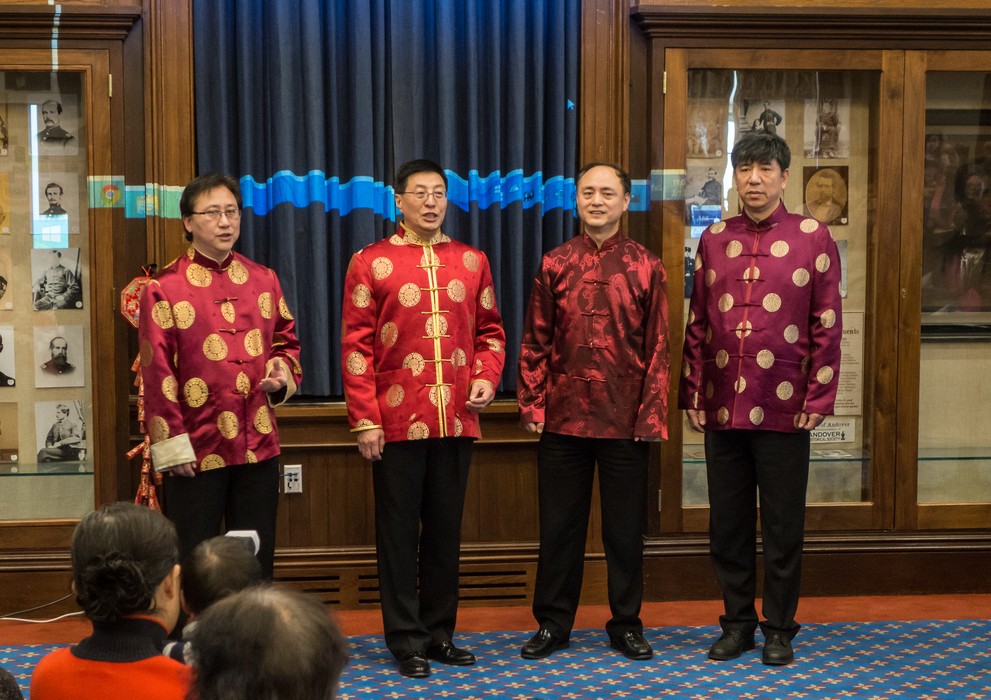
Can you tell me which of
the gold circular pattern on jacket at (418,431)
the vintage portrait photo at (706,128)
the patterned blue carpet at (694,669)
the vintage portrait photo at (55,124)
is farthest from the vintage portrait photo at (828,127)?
the vintage portrait photo at (55,124)

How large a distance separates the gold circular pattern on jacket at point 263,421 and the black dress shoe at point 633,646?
1.27 metres

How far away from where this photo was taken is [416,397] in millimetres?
3477

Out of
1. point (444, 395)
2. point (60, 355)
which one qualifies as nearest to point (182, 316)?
point (444, 395)

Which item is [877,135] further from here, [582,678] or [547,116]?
[582,678]

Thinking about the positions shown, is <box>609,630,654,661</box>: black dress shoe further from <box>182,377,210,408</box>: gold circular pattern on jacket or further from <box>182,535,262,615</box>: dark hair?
<box>182,535,262,615</box>: dark hair

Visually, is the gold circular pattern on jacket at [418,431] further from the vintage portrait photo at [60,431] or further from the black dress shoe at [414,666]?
the vintage portrait photo at [60,431]

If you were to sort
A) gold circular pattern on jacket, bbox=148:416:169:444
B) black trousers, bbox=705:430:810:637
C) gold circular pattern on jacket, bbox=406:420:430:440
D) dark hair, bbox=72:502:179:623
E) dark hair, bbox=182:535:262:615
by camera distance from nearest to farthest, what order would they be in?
dark hair, bbox=72:502:179:623, dark hair, bbox=182:535:262:615, gold circular pattern on jacket, bbox=148:416:169:444, gold circular pattern on jacket, bbox=406:420:430:440, black trousers, bbox=705:430:810:637

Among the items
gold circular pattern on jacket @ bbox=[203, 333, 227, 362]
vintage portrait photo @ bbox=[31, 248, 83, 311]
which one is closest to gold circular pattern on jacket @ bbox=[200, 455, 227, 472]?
gold circular pattern on jacket @ bbox=[203, 333, 227, 362]

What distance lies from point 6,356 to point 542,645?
2.22 metres

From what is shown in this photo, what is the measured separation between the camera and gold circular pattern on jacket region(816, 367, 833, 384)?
3504 mm

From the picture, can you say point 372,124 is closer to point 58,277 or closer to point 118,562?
point 58,277

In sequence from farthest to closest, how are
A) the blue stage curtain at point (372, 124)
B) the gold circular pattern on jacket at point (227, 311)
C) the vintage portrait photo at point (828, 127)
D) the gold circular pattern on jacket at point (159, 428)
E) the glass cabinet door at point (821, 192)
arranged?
the vintage portrait photo at point (828, 127) → the glass cabinet door at point (821, 192) → the blue stage curtain at point (372, 124) → the gold circular pattern on jacket at point (227, 311) → the gold circular pattern on jacket at point (159, 428)

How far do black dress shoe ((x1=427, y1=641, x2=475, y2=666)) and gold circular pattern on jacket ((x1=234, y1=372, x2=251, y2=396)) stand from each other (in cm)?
98

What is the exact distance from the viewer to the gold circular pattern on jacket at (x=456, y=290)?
3.53 m
